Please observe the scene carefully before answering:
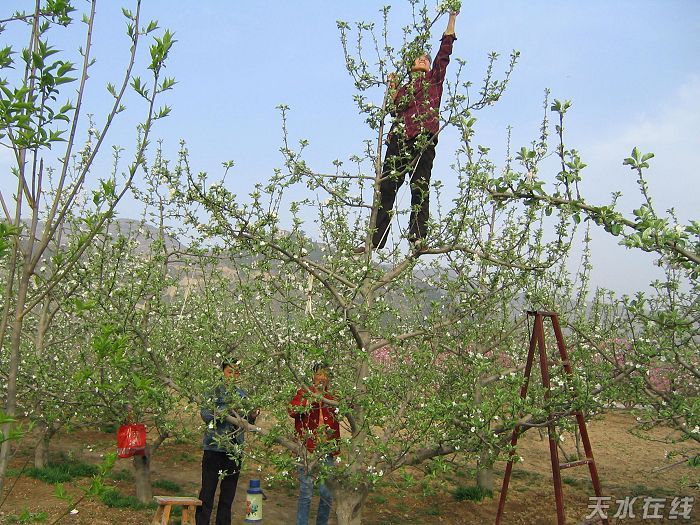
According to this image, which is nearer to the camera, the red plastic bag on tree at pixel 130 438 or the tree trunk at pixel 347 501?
A: the tree trunk at pixel 347 501

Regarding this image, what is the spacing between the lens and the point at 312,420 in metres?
5.52

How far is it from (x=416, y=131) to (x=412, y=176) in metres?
0.45

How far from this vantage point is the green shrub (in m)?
9.13

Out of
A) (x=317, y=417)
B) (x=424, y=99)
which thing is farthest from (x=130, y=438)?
(x=424, y=99)

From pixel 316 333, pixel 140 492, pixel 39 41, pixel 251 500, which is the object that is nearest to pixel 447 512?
pixel 251 500

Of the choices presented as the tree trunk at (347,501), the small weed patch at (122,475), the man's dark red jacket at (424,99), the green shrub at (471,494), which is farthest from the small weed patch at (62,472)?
the man's dark red jacket at (424,99)

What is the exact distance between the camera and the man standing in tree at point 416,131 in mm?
5750

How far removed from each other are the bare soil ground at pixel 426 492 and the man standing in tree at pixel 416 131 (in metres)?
2.69

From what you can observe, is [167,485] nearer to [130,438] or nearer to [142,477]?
[142,477]

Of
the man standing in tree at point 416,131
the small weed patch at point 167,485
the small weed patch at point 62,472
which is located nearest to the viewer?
the man standing in tree at point 416,131

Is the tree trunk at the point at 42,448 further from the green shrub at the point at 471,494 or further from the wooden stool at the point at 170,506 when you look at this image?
the green shrub at the point at 471,494

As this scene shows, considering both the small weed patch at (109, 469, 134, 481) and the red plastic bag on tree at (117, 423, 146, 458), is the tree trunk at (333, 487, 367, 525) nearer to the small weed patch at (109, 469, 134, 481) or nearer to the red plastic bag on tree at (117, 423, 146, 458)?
the red plastic bag on tree at (117, 423, 146, 458)

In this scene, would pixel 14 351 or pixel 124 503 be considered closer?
pixel 14 351

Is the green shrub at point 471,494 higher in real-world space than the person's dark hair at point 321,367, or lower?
lower
